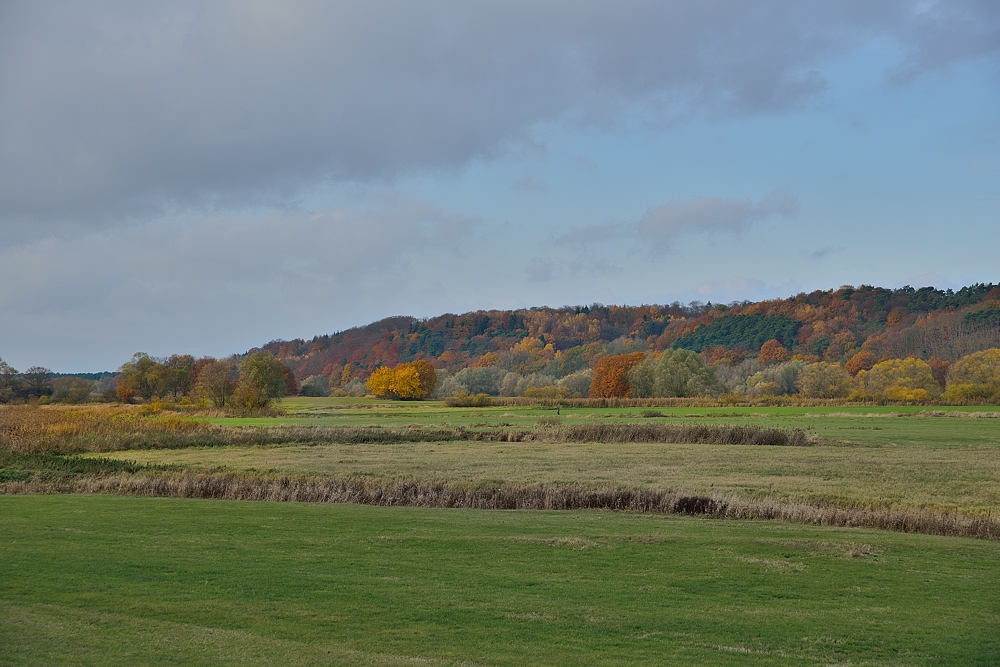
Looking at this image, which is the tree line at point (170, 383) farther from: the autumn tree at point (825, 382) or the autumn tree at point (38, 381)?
the autumn tree at point (825, 382)

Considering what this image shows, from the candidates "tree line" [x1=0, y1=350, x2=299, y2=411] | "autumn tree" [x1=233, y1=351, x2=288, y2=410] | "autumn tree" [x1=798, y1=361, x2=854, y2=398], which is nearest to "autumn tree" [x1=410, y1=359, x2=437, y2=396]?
"tree line" [x1=0, y1=350, x2=299, y2=411]

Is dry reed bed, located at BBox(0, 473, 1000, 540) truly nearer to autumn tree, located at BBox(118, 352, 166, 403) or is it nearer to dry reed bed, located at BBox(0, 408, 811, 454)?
dry reed bed, located at BBox(0, 408, 811, 454)

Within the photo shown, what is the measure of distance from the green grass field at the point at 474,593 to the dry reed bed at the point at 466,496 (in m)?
3.48

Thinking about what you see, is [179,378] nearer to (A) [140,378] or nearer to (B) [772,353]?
(A) [140,378]

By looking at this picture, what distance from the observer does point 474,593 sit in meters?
12.8

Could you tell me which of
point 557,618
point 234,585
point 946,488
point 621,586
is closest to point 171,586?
point 234,585

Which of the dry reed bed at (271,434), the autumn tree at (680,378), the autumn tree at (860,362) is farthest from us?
the autumn tree at (860,362)

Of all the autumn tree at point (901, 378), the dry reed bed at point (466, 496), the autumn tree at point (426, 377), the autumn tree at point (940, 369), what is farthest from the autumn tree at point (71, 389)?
the autumn tree at point (940, 369)

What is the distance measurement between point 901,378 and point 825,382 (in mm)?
10902

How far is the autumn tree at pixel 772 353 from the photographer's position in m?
157

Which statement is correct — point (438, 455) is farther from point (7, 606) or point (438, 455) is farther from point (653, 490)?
point (7, 606)

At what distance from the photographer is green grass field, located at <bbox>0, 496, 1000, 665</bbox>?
32.4ft

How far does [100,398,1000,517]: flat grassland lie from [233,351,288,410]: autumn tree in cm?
4100

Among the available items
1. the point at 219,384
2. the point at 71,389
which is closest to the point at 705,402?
the point at 219,384
